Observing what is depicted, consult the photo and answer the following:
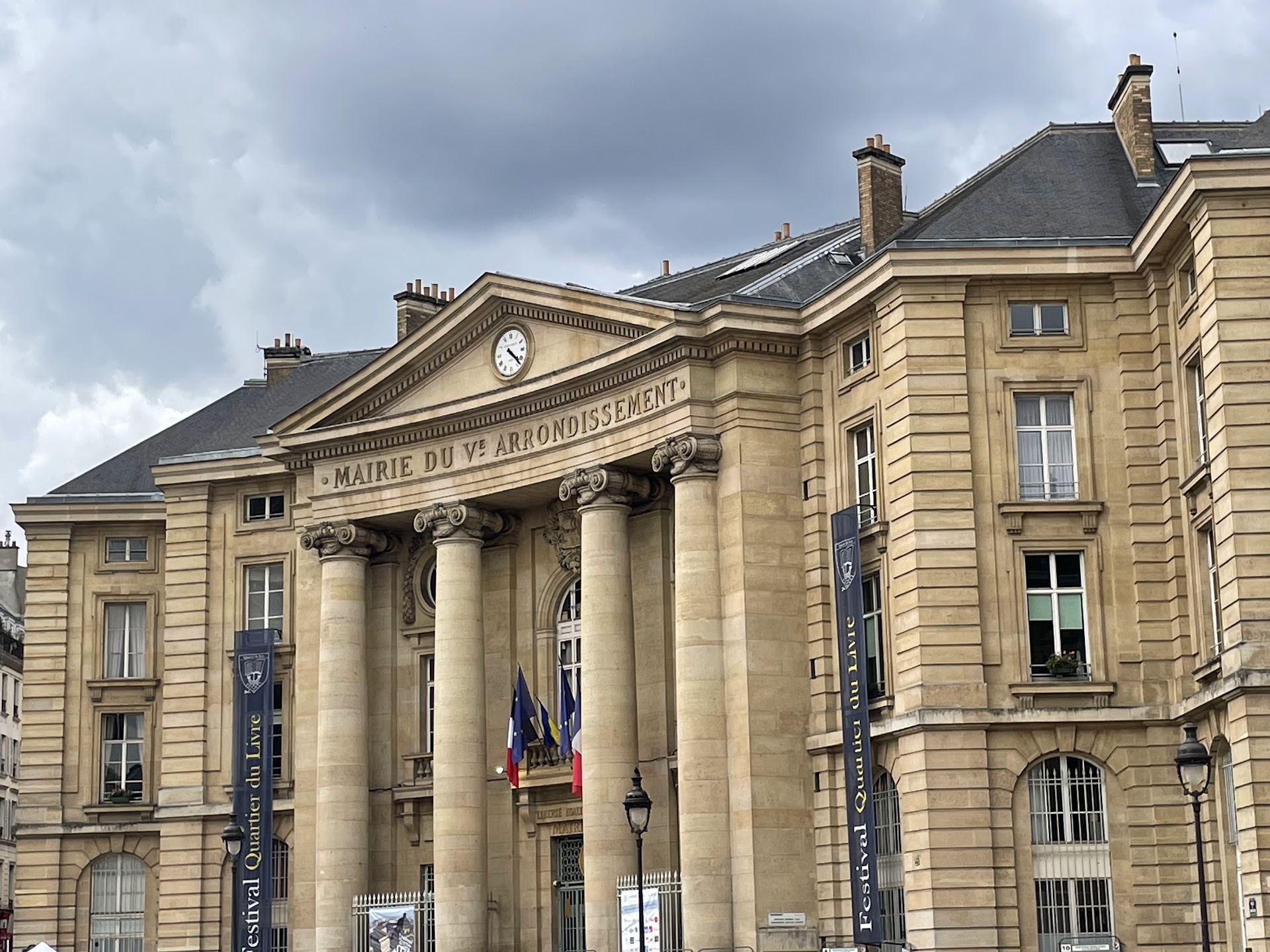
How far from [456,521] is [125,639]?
12.8m

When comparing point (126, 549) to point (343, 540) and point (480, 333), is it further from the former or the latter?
point (480, 333)

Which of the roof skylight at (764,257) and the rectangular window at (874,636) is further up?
the roof skylight at (764,257)

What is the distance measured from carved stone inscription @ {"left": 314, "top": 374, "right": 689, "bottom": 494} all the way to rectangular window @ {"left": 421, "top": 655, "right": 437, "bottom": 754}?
4.42m

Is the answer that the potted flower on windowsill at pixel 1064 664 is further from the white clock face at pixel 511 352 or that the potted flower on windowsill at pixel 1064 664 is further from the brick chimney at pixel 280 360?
the brick chimney at pixel 280 360

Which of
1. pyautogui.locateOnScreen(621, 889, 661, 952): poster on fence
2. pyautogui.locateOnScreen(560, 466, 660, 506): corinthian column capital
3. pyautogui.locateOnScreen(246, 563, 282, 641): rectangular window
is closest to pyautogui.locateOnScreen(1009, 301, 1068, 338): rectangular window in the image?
pyautogui.locateOnScreen(560, 466, 660, 506): corinthian column capital

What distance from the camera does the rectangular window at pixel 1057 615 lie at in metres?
38.9

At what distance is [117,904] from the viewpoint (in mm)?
54656

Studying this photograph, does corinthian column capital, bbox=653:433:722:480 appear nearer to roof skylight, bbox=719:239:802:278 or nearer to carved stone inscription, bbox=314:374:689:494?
carved stone inscription, bbox=314:374:689:494

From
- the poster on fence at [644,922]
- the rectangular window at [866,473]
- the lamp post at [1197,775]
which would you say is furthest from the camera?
the rectangular window at [866,473]

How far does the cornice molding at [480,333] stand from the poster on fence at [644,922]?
11.3 m

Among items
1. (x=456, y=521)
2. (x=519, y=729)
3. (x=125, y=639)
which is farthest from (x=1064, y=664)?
(x=125, y=639)

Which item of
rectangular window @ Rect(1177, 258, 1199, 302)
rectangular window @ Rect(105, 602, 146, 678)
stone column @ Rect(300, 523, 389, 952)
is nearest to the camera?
rectangular window @ Rect(1177, 258, 1199, 302)

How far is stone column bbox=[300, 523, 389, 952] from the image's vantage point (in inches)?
1900

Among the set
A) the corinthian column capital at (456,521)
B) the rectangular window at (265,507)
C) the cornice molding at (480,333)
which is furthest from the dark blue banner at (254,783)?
the cornice molding at (480,333)
